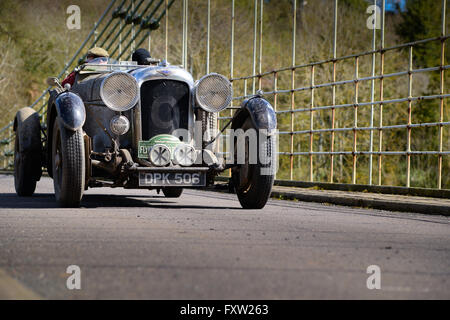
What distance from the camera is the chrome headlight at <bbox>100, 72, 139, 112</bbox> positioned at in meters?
9.05

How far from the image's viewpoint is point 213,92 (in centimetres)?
952

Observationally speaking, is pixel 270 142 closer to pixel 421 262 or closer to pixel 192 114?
pixel 192 114

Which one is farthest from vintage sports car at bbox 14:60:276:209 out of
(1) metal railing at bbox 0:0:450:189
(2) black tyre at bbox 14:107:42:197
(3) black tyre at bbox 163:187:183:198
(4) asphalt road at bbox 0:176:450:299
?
(3) black tyre at bbox 163:187:183:198

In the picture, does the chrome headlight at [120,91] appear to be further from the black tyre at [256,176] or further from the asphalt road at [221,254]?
the black tyre at [256,176]

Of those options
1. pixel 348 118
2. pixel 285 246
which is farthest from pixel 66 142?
pixel 348 118

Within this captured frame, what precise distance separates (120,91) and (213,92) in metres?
1.20

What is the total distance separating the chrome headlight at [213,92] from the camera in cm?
948

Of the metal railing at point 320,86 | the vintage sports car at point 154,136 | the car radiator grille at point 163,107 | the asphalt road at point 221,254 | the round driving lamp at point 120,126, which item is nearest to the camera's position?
the asphalt road at point 221,254

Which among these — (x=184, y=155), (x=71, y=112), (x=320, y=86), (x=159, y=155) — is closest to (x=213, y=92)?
(x=184, y=155)

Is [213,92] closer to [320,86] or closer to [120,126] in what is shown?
[120,126]

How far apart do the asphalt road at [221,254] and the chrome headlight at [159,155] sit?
622 millimetres

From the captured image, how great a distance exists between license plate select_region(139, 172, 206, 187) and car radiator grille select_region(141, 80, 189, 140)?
26.9 inches

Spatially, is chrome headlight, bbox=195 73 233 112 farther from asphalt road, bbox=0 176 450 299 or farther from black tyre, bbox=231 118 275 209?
asphalt road, bbox=0 176 450 299

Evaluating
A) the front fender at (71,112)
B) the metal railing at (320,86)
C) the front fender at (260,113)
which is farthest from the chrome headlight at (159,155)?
the metal railing at (320,86)
